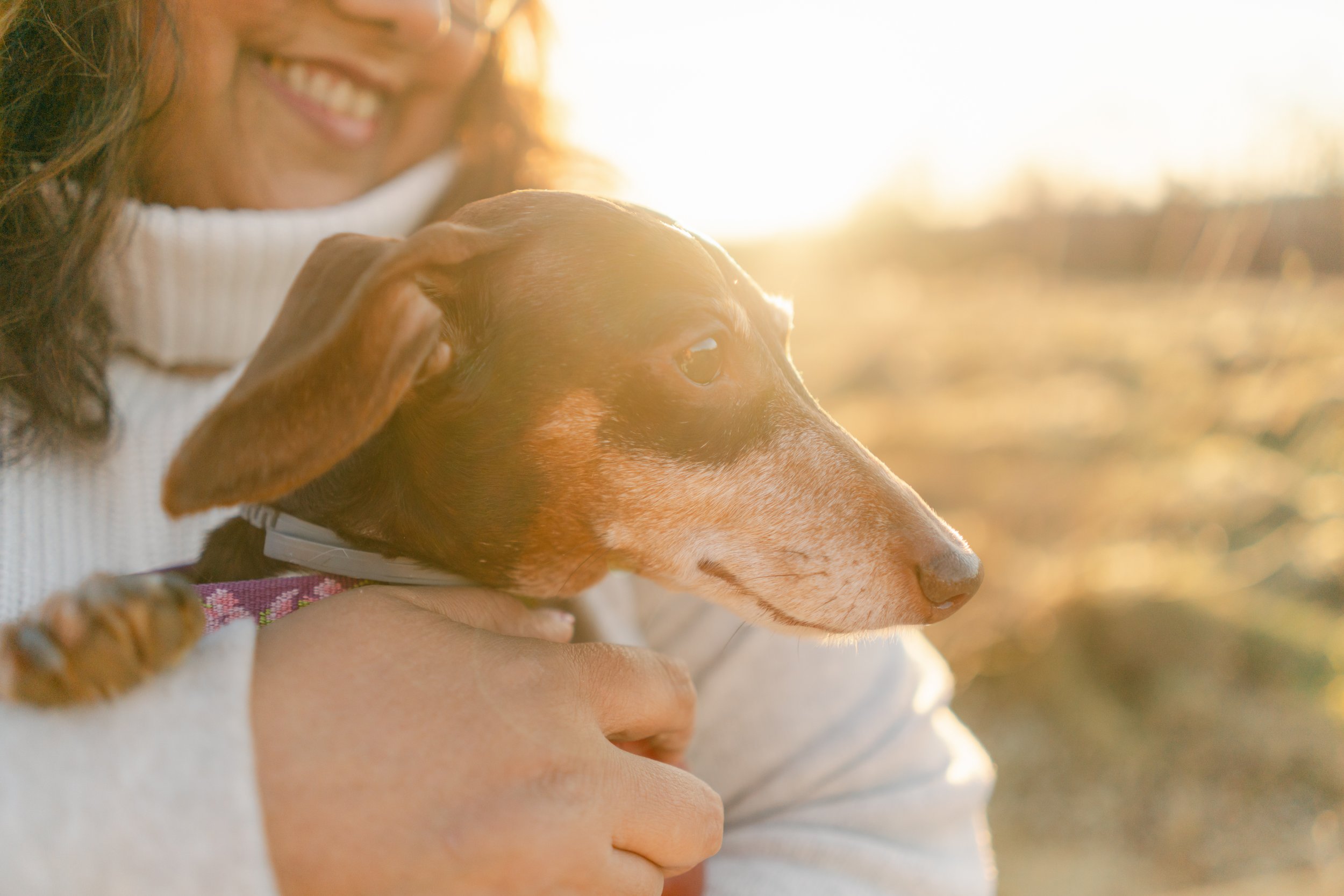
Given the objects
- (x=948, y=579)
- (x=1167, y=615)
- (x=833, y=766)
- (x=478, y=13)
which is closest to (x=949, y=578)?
(x=948, y=579)

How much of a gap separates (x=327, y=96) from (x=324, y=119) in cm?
5

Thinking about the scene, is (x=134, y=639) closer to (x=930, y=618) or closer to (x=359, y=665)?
(x=359, y=665)

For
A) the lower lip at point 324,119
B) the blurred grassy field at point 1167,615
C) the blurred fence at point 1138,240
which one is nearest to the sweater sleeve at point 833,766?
the blurred grassy field at point 1167,615

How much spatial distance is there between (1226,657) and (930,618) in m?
4.20

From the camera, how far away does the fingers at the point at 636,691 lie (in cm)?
155

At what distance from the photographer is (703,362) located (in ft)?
5.86

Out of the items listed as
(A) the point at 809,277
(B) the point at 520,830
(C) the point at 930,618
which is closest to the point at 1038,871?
(C) the point at 930,618

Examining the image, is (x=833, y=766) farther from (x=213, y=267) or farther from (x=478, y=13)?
(x=478, y=13)

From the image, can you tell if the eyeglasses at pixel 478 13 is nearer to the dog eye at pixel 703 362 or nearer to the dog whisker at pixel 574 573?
the dog eye at pixel 703 362

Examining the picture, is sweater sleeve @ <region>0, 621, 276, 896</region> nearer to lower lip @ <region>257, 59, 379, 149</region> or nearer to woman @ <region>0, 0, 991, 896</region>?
woman @ <region>0, 0, 991, 896</region>

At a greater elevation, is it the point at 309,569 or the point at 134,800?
the point at 134,800

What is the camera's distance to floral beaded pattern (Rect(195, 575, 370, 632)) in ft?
5.13

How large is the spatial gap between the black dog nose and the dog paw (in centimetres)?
130

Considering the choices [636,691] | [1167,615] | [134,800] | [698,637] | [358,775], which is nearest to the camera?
[134,800]
